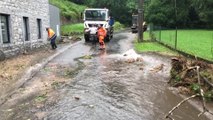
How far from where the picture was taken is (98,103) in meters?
8.72

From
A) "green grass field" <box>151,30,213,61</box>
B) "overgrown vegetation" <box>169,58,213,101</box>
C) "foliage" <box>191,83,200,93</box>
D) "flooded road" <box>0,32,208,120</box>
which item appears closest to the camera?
"flooded road" <box>0,32,208,120</box>

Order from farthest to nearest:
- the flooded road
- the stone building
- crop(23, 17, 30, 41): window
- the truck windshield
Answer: the truck windshield
crop(23, 17, 30, 41): window
the stone building
the flooded road

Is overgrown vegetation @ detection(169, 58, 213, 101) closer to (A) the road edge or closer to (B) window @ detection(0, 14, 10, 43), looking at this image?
(A) the road edge

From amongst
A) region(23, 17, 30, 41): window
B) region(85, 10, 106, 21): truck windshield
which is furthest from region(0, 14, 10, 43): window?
region(85, 10, 106, 21): truck windshield

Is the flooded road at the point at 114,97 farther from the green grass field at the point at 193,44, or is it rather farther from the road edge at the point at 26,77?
the green grass field at the point at 193,44

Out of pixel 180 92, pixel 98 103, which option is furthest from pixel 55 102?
pixel 180 92

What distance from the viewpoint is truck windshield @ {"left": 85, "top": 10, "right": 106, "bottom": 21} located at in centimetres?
2797

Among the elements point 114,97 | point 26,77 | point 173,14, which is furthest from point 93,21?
point 173,14

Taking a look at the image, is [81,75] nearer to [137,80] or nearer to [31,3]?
[137,80]

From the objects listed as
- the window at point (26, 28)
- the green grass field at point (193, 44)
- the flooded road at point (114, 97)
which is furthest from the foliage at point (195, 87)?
the window at point (26, 28)

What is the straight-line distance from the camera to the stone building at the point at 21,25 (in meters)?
17.1

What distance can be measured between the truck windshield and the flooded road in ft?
44.6

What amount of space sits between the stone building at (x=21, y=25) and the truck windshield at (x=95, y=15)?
4233 mm

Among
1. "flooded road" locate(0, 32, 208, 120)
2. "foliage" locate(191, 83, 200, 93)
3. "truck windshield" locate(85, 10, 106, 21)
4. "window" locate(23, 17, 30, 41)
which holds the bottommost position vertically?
"flooded road" locate(0, 32, 208, 120)
